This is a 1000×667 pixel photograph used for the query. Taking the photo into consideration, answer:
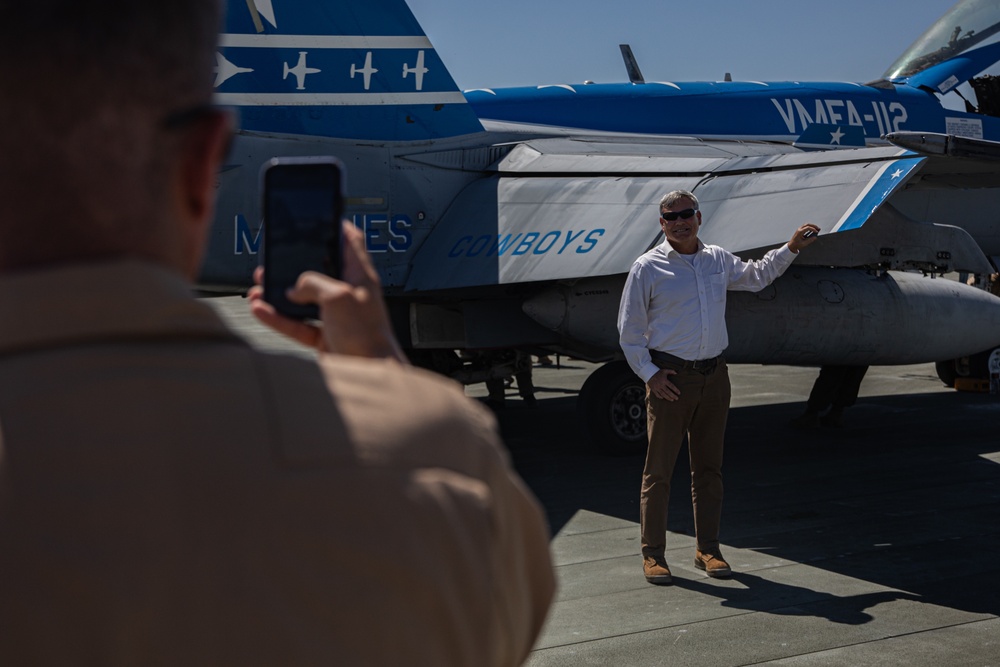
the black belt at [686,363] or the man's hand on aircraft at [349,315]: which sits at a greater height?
the man's hand on aircraft at [349,315]

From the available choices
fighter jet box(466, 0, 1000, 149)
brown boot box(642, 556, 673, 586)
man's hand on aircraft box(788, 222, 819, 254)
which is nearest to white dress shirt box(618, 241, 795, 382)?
man's hand on aircraft box(788, 222, 819, 254)

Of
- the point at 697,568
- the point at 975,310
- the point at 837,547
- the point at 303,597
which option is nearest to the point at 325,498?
the point at 303,597

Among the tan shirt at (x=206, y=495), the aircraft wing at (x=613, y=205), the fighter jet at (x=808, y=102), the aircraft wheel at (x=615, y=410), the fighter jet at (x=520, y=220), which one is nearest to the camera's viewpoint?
the tan shirt at (x=206, y=495)

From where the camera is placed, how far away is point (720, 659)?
462 cm

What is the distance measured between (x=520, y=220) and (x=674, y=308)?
3.15 metres

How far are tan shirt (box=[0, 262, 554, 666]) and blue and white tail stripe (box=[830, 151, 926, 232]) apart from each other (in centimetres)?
621

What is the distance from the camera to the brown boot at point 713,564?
229 inches

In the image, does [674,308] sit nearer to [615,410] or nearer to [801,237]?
[801,237]

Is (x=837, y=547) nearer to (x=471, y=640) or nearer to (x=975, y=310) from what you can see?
(x=975, y=310)

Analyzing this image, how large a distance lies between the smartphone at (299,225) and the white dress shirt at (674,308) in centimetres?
435

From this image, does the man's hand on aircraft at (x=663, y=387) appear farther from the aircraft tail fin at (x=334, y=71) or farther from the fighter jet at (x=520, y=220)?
the aircraft tail fin at (x=334, y=71)

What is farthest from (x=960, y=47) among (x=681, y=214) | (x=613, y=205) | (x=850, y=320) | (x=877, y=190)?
(x=681, y=214)

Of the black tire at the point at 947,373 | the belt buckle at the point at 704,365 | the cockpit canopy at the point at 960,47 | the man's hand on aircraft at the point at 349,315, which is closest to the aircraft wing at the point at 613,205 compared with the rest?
the belt buckle at the point at 704,365

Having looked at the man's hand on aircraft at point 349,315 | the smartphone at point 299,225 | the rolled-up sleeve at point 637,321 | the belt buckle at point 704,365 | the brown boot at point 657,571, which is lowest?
the brown boot at point 657,571
